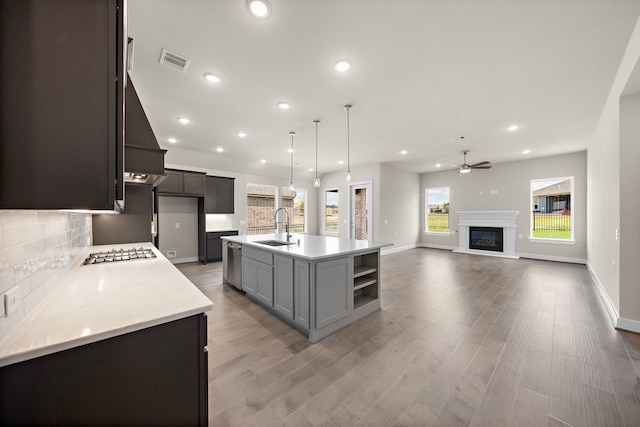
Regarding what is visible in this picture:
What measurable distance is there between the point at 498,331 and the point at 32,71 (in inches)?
153

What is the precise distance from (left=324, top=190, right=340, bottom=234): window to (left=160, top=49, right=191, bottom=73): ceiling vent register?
6.71 m

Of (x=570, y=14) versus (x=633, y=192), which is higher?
(x=570, y=14)

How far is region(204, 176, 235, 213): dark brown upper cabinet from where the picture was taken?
20.7 feet

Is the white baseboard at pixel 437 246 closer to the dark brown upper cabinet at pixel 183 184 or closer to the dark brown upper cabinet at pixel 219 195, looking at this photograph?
the dark brown upper cabinet at pixel 219 195

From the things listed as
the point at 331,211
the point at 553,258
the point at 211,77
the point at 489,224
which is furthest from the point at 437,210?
the point at 211,77

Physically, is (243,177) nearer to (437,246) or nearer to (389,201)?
(389,201)

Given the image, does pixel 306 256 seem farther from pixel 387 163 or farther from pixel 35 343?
pixel 387 163

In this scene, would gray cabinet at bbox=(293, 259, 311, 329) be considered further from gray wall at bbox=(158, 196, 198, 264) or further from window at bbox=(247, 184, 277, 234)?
window at bbox=(247, 184, 277, 234)

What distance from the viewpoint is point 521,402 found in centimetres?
167

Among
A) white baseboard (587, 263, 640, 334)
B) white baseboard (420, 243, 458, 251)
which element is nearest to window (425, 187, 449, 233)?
white baseboard (420, 243, 458, 251)

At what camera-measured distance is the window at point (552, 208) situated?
6188mm

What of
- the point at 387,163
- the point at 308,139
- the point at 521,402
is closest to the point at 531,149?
the point at 387,163

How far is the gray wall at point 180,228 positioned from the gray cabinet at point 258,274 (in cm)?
353

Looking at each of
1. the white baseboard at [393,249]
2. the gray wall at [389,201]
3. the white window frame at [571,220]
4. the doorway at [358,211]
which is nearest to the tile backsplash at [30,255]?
the gray wall at [389,201]
